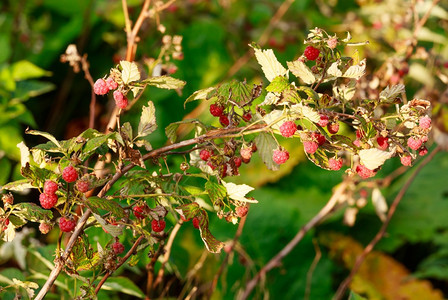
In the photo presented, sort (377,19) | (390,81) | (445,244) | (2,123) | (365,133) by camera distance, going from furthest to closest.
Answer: (377,19) → (445,244) → (2,123) → (390,81) → (365,133)

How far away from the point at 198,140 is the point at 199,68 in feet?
5.67

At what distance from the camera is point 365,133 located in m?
0.65

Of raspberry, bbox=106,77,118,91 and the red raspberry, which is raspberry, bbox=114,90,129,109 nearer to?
raspberry, bbox=106,77,118,91

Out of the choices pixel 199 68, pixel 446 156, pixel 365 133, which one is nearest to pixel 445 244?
pixel 446 156

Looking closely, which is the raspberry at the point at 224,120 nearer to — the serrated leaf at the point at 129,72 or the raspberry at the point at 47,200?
the serrated leaf at the point at 129,72

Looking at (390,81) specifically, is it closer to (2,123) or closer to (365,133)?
(365,133)

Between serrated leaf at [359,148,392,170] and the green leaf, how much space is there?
12 cm

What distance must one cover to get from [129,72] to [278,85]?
19cm

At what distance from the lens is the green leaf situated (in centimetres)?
64

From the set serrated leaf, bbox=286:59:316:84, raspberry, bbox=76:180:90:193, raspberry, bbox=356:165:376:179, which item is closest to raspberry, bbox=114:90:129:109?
raspberry, bbox=76:180:90:193

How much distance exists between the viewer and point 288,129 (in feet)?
2.04

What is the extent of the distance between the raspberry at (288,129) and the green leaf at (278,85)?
4 centimetres

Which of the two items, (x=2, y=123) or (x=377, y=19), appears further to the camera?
(x=377, y=19)

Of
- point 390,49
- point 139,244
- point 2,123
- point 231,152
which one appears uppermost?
point 231,152
